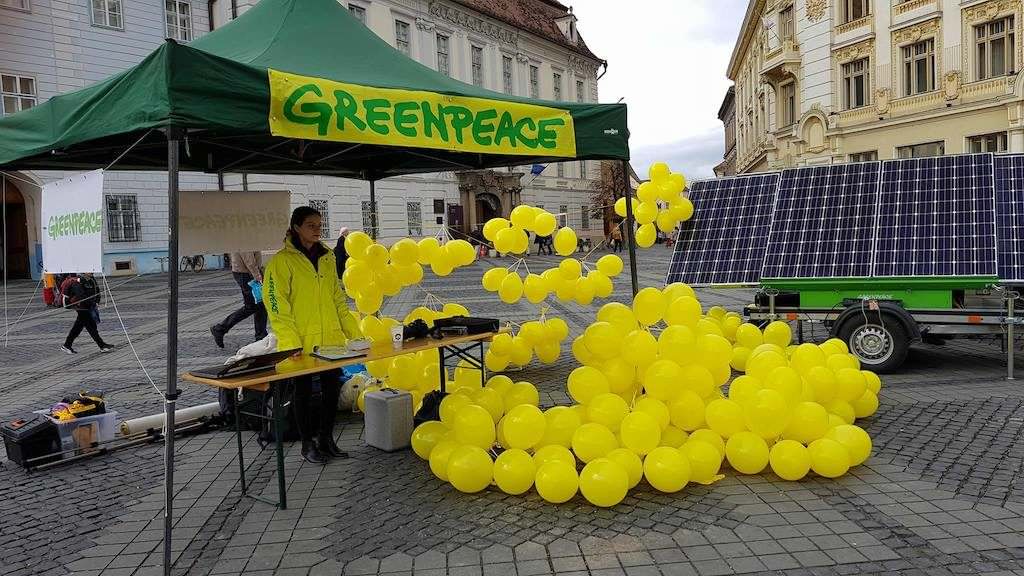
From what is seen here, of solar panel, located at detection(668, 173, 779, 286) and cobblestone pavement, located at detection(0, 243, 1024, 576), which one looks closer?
cobblestone pavement, located at detection(0, 243, 1024, 576)

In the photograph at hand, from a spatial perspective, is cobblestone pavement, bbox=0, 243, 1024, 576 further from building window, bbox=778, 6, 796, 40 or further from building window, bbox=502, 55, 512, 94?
building window, bbox=502, 55, 512, 94

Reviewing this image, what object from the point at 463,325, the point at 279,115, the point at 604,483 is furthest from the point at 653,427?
the point at 279,115

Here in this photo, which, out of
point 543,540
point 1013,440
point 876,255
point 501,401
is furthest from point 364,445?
point 876,255

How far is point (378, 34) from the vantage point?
105ft

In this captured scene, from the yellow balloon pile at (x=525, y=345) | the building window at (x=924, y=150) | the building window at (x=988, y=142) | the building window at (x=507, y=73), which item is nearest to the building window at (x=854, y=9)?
the building window at (x=924, y=150)

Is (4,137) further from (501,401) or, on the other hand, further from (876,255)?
(876,255)

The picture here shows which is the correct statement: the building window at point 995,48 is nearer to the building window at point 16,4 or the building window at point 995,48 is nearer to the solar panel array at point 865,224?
the solar panel array at point 865,224

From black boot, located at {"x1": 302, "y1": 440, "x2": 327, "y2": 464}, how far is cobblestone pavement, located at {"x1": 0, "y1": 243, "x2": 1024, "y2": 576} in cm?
8

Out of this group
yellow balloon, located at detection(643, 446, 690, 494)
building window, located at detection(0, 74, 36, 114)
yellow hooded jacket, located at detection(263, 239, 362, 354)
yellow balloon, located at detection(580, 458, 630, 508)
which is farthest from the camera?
building window, located at detection(0, 74, 36, 114)

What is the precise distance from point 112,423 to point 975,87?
2710 centimetres

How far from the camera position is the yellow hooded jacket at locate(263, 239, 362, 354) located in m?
4.96

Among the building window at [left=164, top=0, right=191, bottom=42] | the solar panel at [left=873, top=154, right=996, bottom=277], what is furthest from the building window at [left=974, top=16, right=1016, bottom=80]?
the building window at [left=164, top=0, right=191, bottom=42]

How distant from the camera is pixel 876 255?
7770mm

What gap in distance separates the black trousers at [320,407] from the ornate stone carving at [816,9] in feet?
97.1
